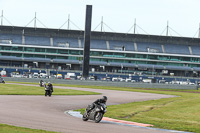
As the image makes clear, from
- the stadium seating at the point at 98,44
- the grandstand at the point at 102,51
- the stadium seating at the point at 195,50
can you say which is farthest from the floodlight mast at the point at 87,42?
the stadium seating at the point at 195,50

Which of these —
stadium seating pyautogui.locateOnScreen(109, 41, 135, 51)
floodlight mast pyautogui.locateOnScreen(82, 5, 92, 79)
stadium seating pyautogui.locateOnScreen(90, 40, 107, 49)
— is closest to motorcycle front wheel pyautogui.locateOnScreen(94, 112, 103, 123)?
floodlight mast pyautogui.locateOnScreen(82, 5, 92, 79)

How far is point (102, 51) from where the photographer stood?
128750mm

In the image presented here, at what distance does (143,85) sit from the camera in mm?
88812

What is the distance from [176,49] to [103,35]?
2552 cm

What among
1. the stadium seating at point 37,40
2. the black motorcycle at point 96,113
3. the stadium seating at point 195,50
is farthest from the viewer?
the stadium seating at point 195,50

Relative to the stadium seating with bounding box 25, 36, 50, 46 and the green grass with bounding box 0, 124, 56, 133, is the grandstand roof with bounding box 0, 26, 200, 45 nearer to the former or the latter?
the stadium seating with bounding box 25, 36, 50, 46

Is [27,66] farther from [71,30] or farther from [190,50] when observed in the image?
[190,50]

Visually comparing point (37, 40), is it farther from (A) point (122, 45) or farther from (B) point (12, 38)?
(A) point (122, 45)

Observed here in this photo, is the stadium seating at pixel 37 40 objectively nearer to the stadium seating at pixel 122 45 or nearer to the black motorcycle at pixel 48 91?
the stadium seating at pixel 122 45

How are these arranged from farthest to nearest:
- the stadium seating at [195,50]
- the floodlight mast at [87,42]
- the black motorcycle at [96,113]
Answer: the stadium seating at [195,50], the floodlight mast at [87,42], the black motorcycle at [96,113]

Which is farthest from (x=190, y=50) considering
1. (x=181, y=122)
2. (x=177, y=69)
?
(x=181, y=122)

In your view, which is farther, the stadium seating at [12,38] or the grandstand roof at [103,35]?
the grandstand roof at [103,35]

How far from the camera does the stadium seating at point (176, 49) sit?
135 m

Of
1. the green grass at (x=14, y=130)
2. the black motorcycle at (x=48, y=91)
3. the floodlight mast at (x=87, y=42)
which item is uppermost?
the floodlight mast at (x=87, y=42)
